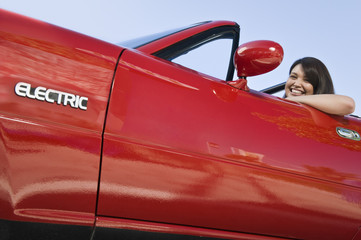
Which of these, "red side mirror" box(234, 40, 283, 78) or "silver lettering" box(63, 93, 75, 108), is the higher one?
"red side mirror" box(234, 40, 283, 78)

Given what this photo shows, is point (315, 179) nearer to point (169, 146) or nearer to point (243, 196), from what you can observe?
point (243, 196)

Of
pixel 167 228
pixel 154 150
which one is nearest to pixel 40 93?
pixel 154 150

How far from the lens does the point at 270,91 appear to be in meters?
2.53

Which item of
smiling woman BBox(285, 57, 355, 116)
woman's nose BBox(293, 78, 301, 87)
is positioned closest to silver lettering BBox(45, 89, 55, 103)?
smiling woman BBox(285, 57, 355, 116)

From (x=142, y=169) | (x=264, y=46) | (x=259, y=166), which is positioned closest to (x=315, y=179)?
(x=259, y=166)

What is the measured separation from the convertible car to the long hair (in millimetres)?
688

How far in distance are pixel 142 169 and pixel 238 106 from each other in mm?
456

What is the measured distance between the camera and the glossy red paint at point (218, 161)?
0.95 m

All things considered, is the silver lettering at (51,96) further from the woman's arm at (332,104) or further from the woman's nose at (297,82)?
the woman's nose at (297,82)

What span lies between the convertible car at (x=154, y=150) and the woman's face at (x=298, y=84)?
2.14 ft

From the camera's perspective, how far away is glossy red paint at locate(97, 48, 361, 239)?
95cm

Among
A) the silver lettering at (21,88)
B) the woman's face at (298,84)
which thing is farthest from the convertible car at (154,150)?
the woman's face at (298,84)

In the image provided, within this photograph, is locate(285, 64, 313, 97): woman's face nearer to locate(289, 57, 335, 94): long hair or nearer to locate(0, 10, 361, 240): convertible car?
locate(289, 57, 335, 94): long hair

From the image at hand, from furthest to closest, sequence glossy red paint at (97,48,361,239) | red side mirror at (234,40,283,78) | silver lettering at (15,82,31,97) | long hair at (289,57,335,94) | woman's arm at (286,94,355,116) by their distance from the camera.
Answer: long hair at (289,57,335,94) → woman's arm at (286,94,355,116) → red side mirror at (234,40,283,78) → glossy red paint at (97,48,361,239) → silver lettering at (15,82,31,97)
